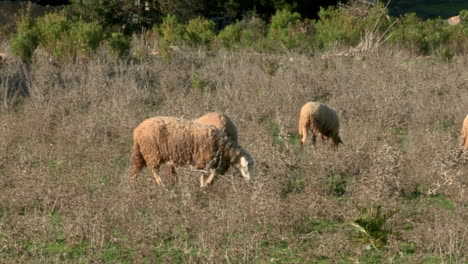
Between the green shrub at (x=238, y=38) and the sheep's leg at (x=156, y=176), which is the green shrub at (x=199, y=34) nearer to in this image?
the green shrub at (x=238, y=38)

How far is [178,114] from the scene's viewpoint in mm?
12680

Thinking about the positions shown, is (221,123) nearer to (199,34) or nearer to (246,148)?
(246,148)

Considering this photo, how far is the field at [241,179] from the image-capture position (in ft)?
23.2

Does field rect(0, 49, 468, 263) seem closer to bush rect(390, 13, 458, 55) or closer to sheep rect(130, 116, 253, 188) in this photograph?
sheep rect(130, 116, 253, 188)

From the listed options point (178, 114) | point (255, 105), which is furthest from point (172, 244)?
point (255, 105)

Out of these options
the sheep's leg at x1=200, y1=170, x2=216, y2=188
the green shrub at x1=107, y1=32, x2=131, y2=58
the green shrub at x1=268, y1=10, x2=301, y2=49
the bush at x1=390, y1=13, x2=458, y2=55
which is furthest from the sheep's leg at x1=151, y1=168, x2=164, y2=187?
the bush at x1=390, y1=13, x2=458, y2=55

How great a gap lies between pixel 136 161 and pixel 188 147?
0.75 metres

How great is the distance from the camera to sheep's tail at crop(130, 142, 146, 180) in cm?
925

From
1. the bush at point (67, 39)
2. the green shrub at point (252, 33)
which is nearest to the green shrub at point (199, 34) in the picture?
the green shrub at point (252, 33)

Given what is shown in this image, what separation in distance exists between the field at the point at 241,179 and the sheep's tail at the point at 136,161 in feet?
0.43

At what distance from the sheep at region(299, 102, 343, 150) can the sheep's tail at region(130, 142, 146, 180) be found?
10.2ft

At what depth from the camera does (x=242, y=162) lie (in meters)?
8.98

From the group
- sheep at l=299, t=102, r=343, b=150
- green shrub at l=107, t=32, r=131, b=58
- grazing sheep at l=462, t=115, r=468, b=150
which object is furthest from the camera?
Result: green shrub at l=107, t=32, r=131, b=58

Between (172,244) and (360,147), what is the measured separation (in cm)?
435
